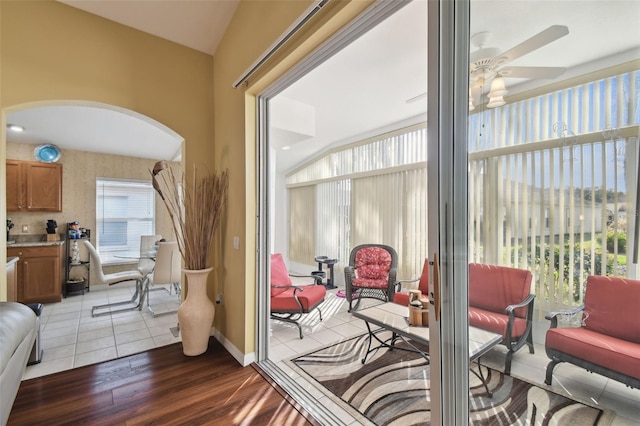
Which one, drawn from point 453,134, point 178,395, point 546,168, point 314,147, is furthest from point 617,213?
point 314,147

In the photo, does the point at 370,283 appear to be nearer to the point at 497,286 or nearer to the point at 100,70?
the point at 497,286

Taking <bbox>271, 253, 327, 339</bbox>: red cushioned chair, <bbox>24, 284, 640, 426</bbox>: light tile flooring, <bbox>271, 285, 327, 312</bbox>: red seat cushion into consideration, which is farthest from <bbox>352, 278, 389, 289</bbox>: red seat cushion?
<bbox>271, 285, 327, 312</bbox>: red seat cushion

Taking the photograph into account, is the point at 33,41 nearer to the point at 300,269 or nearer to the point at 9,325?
the point at 9,325

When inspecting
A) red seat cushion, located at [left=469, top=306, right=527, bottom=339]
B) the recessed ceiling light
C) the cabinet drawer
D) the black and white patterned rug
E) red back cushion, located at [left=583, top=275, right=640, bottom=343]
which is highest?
the recessed ceiling light

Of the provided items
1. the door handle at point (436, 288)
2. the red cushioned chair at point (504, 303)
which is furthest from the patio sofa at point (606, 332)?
the door handle at point (436, 288)

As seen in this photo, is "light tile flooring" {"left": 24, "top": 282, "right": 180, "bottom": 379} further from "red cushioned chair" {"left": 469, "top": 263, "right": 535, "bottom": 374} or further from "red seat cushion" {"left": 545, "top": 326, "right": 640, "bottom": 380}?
"red seat cushion" {"left": 545, "top": 326, "right": 640, "bottom": 380}

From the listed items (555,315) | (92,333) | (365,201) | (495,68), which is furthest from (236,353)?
(365,201)

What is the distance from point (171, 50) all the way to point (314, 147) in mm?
3302

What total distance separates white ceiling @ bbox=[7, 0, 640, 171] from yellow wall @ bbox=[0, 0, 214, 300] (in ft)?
0.42

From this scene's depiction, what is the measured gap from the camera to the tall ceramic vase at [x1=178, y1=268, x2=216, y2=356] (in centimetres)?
256

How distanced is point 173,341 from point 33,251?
3.21 m

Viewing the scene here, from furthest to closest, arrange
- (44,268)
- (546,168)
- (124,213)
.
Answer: (124,213), (44,268), (546,168)

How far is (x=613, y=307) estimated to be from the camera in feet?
2.68

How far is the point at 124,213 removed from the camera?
559cm
